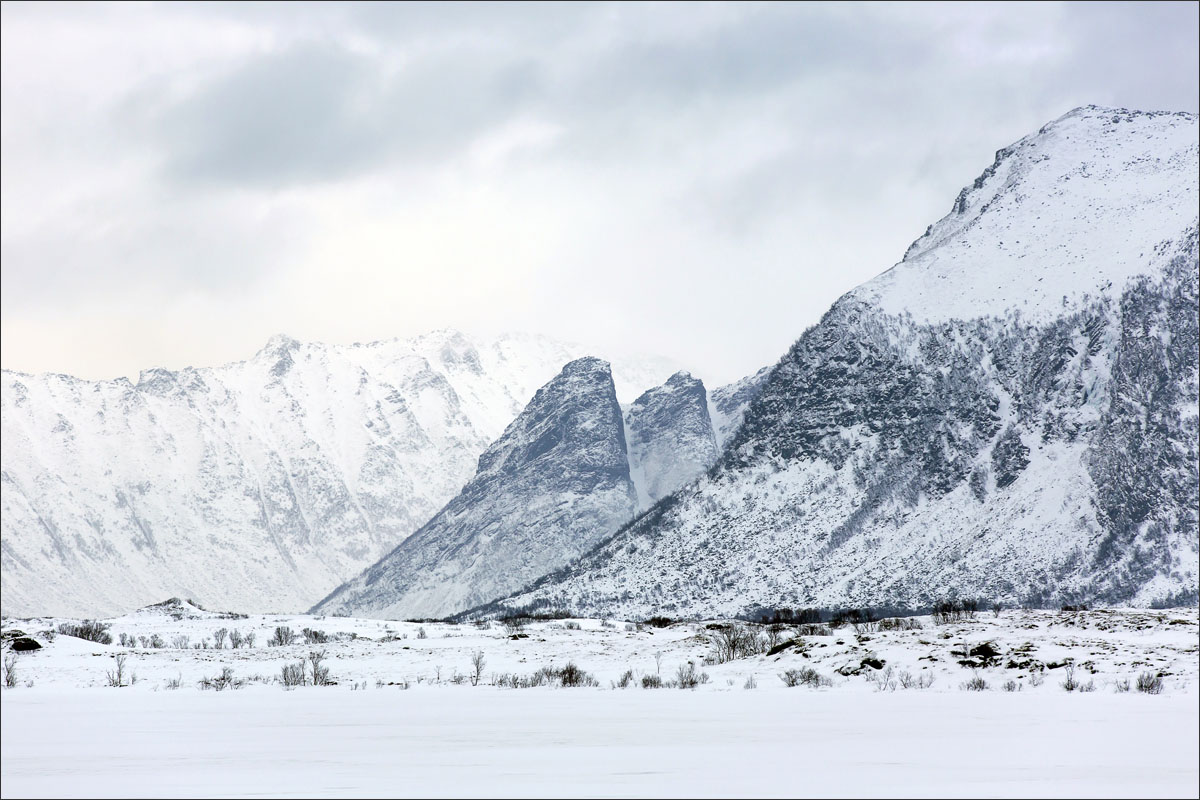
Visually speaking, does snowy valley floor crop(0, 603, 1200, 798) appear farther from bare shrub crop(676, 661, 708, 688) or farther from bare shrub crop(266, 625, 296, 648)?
bare shrub crop(266, 625, 296, 648)

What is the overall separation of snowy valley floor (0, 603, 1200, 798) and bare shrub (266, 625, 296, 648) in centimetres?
1339

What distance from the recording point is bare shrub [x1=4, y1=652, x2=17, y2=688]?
40.6m

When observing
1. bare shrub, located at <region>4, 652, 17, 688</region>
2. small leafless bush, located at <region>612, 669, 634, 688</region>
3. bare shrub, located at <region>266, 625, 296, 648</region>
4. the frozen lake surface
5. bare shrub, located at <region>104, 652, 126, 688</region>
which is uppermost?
the frozen lake surface

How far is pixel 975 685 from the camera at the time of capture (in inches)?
1436

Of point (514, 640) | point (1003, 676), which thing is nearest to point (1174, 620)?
point (1003, 676)

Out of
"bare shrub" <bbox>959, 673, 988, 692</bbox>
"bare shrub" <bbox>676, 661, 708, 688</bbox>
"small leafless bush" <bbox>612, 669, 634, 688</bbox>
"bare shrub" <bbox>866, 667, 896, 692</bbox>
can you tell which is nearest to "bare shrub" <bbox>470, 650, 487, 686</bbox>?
"small leafless bush" <bbox>612, 669, 634, 688</bbox>

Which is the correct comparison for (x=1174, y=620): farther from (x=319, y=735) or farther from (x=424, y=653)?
(x=319, y=735)

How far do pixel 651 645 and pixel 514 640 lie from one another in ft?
28.4

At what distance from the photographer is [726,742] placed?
2084 centimetres

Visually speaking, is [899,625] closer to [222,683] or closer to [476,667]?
Result: [476,667]

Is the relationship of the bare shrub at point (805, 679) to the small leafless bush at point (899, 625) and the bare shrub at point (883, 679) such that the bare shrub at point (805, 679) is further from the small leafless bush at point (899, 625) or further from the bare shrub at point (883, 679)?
the small leafless bush at point (899, 625)

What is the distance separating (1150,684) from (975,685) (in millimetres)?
4739

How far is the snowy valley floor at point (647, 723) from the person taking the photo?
15.9 meters

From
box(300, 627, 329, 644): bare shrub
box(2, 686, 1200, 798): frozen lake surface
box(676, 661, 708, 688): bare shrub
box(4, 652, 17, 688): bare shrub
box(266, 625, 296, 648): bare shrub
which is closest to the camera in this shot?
box(2, 686, 1200, 798): frozen lake surface
